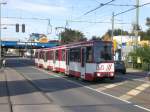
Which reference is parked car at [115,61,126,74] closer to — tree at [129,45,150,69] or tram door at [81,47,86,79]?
tree at [129,45,150,69]

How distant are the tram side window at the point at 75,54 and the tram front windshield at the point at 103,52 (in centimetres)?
293

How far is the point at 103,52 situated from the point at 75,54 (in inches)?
200

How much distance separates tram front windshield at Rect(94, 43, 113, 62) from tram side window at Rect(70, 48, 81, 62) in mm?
2929

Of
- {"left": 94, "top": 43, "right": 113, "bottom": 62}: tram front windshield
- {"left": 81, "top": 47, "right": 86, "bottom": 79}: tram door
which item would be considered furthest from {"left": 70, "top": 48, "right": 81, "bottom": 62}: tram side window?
{"left": 94, "top": 43, "right": 113, "bottom": 62}: tram front windshield

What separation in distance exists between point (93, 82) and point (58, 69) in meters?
14.5

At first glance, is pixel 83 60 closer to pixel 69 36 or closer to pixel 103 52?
pixel 103 52

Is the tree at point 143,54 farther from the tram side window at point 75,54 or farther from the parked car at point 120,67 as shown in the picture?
the tram side window at point 75,54

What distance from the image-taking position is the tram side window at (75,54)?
37281mm

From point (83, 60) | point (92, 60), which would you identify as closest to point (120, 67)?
point (83, 60)

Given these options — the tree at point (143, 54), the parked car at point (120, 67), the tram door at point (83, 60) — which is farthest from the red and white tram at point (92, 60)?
the tree at point (143, 54)

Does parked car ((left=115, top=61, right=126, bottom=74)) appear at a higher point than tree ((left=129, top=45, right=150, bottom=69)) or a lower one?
lower

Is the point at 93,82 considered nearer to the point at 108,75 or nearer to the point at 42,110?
the point at 108,75

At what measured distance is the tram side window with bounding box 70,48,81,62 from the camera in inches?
1468

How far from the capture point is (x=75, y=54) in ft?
128
